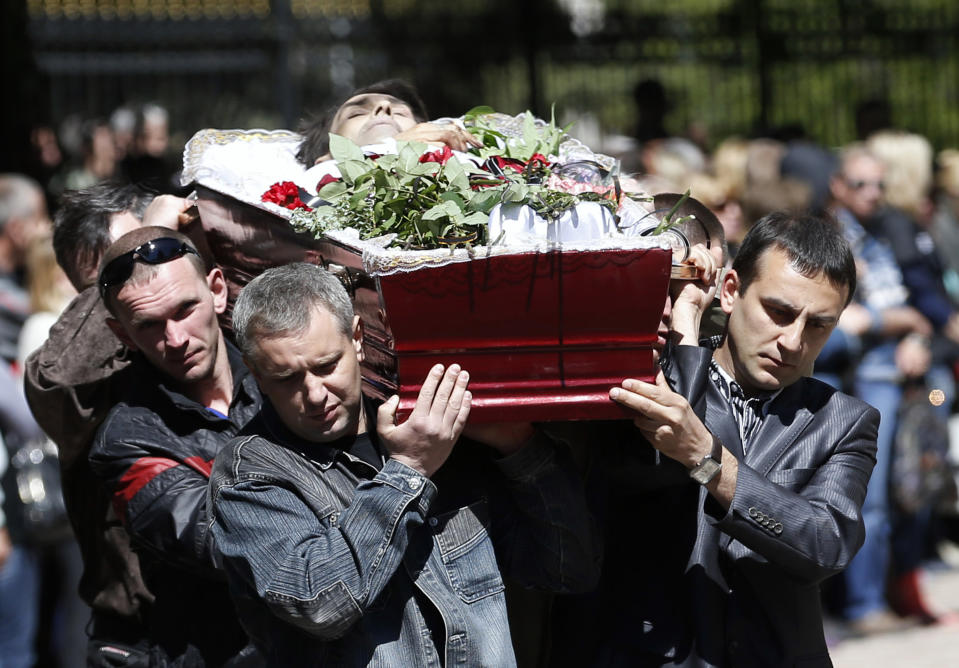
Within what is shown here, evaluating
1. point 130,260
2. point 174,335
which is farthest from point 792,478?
point 130,260

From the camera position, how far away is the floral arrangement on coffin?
2650 millimetres

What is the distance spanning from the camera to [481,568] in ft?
9.21

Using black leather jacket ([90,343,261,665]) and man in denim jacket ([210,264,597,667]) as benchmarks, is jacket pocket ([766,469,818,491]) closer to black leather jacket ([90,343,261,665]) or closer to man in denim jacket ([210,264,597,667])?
man in denim jacket ([210,264,597,667])

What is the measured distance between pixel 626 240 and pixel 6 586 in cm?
391

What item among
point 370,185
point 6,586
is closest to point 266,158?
point 370,185

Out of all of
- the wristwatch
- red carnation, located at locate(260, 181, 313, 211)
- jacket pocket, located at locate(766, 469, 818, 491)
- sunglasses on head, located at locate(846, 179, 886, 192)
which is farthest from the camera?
sunglasses on head, located at locate(846, 179, 886, 192)

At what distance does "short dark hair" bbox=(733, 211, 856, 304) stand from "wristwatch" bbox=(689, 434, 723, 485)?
0.46 m

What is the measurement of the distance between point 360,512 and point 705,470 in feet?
2.29

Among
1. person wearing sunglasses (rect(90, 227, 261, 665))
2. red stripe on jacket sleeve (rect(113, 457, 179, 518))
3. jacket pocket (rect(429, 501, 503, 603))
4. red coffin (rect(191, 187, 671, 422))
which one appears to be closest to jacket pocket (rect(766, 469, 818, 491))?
red coffin (rect(191, 187, 671, 422))

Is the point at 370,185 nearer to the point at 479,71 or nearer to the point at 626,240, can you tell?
the point at 626,240

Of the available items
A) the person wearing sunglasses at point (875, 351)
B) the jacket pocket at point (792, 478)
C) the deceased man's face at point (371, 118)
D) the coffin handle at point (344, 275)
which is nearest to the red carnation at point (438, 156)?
Result: the coffin handle at point (344, 275)

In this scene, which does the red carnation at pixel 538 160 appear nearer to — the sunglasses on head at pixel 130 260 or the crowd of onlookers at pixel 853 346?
the sunglasses on head at pixel 130 260

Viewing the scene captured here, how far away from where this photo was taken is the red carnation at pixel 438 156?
2824mm

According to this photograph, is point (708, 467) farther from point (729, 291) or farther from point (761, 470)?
point (729, 291)
